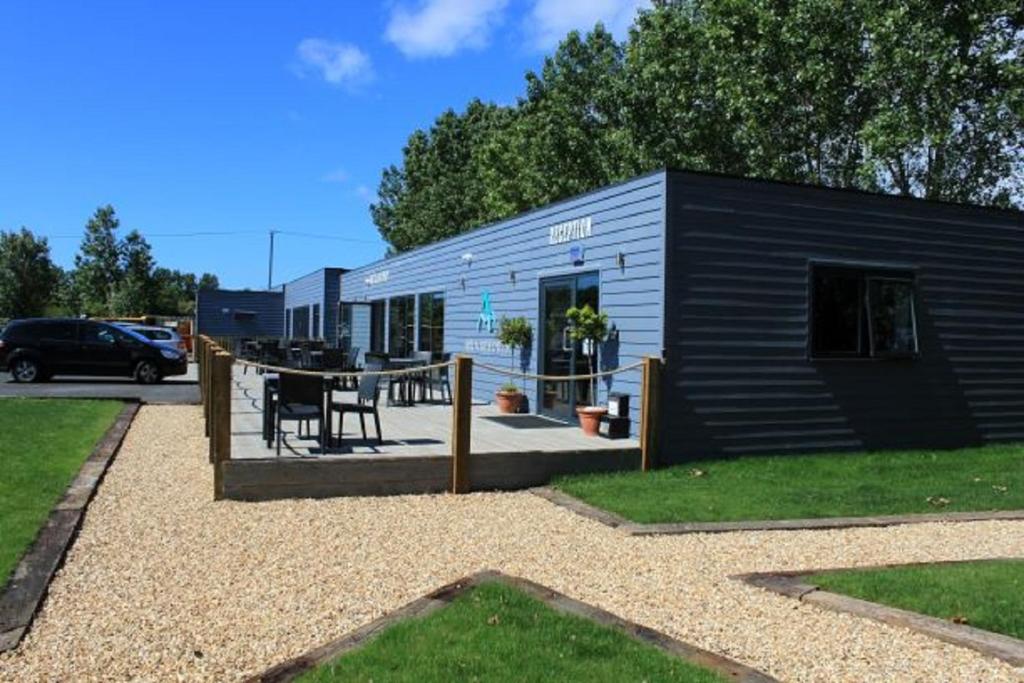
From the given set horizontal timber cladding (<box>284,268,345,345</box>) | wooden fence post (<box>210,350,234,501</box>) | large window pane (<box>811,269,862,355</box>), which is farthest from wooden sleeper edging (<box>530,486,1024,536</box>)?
horizontal timber cladding (<box>284,268,345,345</box>)

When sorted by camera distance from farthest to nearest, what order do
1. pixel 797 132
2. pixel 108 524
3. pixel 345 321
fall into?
pixel 345 321 → pixel 797 132 → pixel 108 524

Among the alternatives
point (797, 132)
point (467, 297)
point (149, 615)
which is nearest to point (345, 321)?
point (467, 297)

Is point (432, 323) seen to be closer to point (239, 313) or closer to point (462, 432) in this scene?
point (462, 432)

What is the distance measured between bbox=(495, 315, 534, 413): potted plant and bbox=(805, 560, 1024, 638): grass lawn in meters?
7.48

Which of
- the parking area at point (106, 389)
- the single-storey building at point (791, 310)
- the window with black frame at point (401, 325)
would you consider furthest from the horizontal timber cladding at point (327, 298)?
the single-storey building at point (791, 310)

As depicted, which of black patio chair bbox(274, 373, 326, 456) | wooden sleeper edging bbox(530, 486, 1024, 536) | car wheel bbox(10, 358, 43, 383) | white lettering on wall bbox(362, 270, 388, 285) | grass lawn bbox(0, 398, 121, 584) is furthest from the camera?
white lettering on wall bbox(362, 270, 388, 285)

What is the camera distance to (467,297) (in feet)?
51.7

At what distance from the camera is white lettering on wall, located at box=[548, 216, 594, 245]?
11328 millimetres

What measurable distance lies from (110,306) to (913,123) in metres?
45.9

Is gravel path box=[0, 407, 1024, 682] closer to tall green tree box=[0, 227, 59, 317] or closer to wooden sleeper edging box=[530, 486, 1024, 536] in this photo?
wooden sleeper edging box=[530, 486, 1024, 536]

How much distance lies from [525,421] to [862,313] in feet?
14.0

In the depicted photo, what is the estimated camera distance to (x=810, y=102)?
19.4 meters

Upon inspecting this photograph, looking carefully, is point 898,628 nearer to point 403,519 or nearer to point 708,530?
point 708,530

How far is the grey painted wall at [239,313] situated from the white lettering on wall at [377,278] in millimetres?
16290
